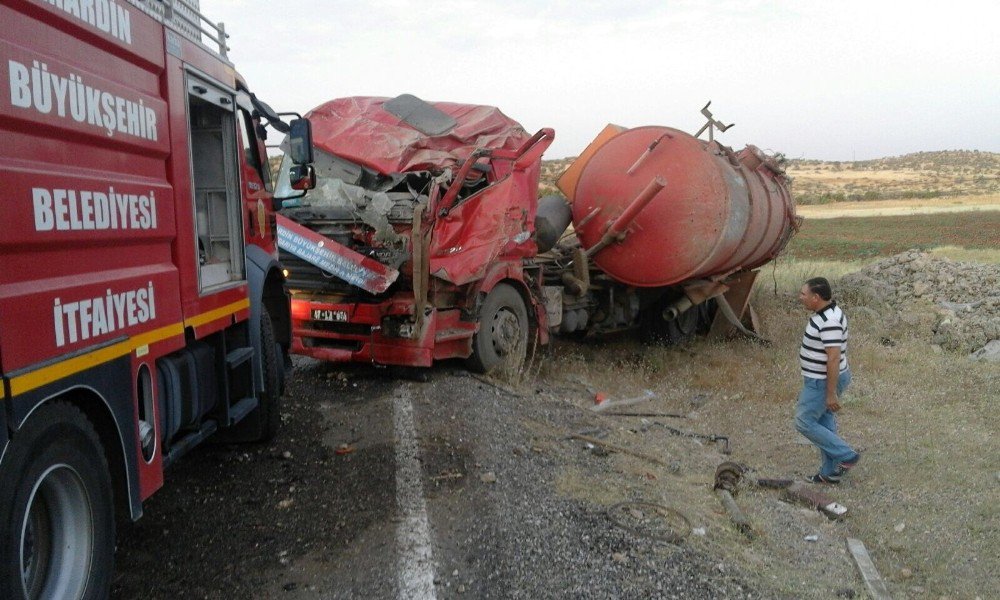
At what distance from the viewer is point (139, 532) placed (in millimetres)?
4426

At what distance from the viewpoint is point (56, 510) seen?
3025mm

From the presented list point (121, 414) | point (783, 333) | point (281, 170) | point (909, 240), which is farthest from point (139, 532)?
point (909, 240)

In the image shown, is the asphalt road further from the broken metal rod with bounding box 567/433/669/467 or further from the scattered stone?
the scattered stone

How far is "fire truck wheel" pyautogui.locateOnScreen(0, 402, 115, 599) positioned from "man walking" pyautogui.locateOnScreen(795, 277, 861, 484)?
4813 mm

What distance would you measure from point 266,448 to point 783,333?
871 centimetres

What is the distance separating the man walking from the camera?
5.98 metres

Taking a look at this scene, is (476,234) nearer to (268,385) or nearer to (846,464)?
(268,385)

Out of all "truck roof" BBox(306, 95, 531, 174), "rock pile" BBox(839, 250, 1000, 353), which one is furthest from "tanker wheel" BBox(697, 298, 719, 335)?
"truck roof" BBox(306, 95, 531, 174)

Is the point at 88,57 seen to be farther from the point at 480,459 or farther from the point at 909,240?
the point at 909,240

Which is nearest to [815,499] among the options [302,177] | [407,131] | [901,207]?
→ [302,177]

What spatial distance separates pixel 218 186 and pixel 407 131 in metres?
3.76

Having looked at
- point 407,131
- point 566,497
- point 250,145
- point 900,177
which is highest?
point 900,177

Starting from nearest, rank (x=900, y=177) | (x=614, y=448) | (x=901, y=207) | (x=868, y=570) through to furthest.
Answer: (x=868, y=570) → (x=614, y=448) → (x=901, y=207) → (x=900, y=177)

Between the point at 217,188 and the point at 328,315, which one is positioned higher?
the point at 217,188
